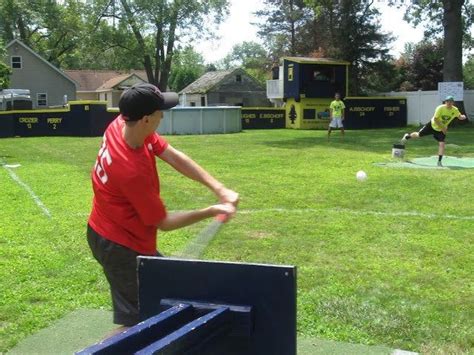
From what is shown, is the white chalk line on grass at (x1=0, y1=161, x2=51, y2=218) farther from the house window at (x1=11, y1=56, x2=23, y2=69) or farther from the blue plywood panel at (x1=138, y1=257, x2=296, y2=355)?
the house window at (x1=11, y1=56, x2=23, y2=69)

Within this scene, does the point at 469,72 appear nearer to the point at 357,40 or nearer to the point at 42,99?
the point at 357,40

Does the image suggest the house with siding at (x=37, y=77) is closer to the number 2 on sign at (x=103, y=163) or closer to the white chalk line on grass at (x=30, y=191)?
the white chalk line on grass at (x=30, y=191)

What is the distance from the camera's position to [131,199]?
2883 mm

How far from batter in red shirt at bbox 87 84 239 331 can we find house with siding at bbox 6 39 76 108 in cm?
5416

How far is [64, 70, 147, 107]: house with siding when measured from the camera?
7312cm

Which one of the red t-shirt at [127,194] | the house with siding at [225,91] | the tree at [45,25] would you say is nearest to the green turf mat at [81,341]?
the red t-shirt at [127,194]

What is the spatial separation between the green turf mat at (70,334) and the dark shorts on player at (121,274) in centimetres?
111

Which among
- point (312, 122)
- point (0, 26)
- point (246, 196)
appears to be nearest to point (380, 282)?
point (246, 196)

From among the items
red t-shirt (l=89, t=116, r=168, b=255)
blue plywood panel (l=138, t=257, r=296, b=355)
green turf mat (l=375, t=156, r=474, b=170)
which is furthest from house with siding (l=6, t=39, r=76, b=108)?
blue plywood panel (l=138, t=257, r=296, b=355)

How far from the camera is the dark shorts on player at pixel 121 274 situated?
3.11 m

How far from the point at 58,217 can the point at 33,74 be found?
52.1 metres

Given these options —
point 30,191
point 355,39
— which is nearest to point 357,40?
point 355,39

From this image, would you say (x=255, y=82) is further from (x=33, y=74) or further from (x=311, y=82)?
(x=311, y=82)

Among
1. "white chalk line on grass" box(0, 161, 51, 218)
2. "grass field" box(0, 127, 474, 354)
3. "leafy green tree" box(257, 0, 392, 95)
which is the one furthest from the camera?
"leafy green tree" box(257, 0, 392, 95)
